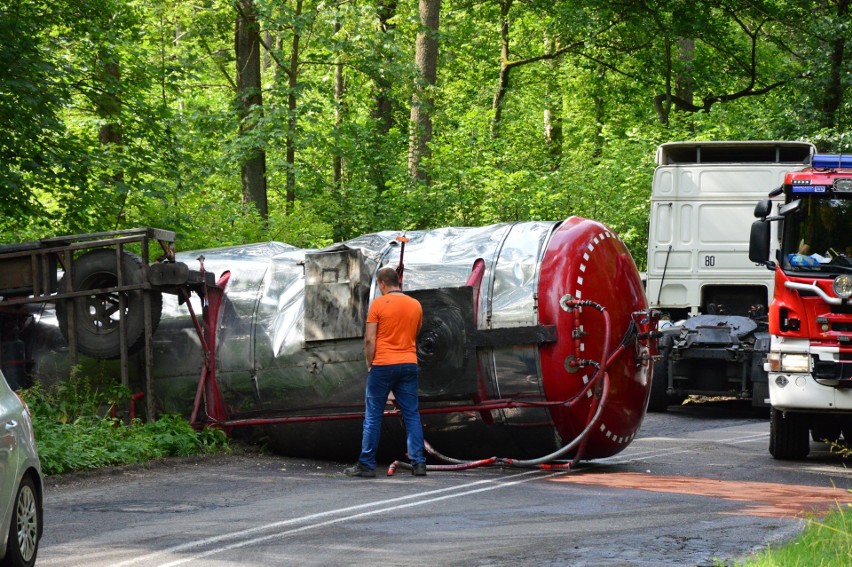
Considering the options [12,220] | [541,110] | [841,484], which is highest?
[541,110]

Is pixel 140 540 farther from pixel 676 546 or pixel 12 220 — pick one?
pixel 12 220

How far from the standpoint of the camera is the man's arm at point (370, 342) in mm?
11668

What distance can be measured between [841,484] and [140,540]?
6.63 metres

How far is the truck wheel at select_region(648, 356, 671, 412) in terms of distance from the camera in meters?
19.2

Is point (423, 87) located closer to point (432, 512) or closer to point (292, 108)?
point (292, 108)

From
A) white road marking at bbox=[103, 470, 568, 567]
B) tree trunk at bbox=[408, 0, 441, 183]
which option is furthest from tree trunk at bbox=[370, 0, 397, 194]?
white road marking at bbox=[103, 470, 568, 567]

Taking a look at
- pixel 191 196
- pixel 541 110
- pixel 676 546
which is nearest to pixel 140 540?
pixel 676 546

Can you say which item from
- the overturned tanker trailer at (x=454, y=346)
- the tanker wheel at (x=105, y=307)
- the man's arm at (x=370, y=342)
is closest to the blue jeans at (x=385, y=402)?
the man's arm at (x=370, y=342)

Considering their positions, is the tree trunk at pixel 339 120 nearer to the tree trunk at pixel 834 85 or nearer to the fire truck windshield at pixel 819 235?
the tree trunk at pixel 834 85

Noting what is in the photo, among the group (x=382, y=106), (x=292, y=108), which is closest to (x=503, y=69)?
(x=382, y=106)

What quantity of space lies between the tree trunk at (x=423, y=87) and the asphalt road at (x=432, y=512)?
15.4 metres

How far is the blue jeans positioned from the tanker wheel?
119 inches

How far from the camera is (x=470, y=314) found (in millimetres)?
12320

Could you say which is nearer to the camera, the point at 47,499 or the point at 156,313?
the point at 47,499
